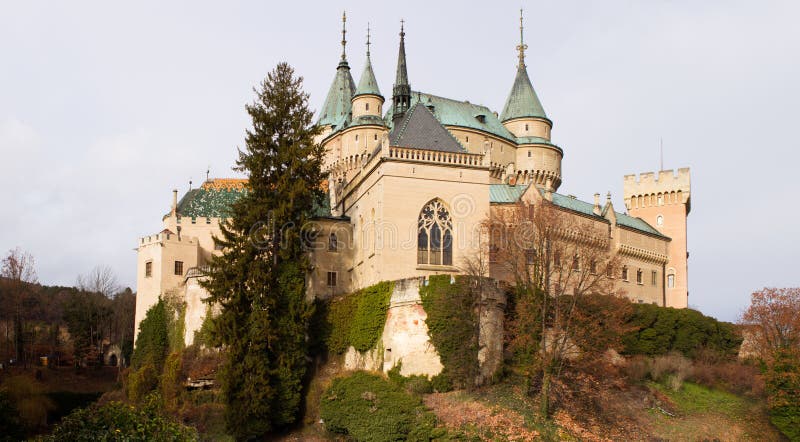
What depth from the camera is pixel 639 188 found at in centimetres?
6925

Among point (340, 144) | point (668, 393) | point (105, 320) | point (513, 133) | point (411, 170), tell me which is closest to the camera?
point (411, 170)

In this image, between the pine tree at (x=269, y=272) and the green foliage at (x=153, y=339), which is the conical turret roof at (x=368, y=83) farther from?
the green foliage at (x=153, y=339)

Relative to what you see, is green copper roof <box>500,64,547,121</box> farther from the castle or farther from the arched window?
the arched window

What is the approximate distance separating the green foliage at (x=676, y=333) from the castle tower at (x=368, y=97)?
21.9 metres

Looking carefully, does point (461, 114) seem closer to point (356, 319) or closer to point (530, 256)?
point (530, 256)

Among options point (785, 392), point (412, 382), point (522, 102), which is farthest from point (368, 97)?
point (785, 392)

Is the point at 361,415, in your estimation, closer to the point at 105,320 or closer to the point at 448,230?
the point at 448,230

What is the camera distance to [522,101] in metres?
67.3

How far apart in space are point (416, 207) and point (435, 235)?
5.61 ft

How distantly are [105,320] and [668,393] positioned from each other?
1807 inches

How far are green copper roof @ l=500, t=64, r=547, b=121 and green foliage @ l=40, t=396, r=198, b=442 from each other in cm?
4871

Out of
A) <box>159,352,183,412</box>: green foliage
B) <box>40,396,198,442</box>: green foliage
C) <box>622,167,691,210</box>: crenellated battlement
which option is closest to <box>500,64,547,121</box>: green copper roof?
<box>622,167,691,210</box>: crenellated battlement

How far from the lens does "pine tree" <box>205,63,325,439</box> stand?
128 ft

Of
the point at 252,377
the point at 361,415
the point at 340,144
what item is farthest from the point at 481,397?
the point at 340,144
